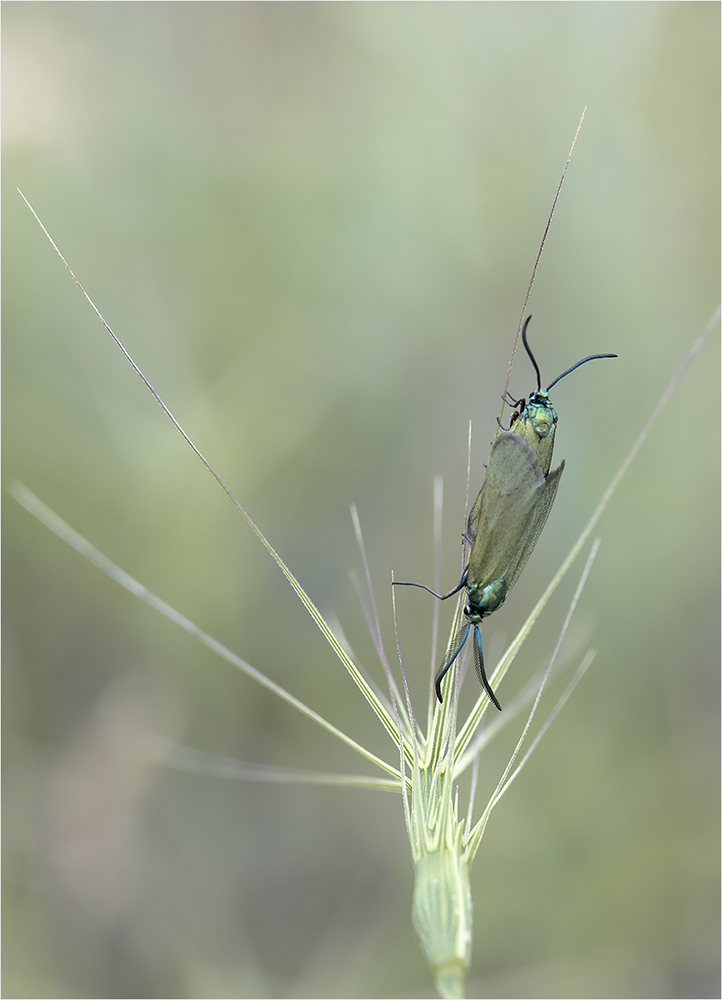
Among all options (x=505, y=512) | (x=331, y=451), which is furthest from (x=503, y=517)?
(x=331, y=451)

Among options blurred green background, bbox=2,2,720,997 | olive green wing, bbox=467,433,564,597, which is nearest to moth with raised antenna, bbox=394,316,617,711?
olive green wing, bbox=467,433,564,597

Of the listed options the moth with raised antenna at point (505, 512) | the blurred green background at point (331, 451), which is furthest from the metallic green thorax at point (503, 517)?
A: the blurred green background at point (331, 451)

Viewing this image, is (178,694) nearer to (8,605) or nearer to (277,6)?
(8,605)

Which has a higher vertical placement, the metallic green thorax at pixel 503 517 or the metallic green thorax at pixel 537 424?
the metallic green thorax at pixel 537 424

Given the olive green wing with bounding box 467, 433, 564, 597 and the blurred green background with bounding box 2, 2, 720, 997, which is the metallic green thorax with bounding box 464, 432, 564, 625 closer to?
the olive green wing with bounding box 467, 433, 564, 597

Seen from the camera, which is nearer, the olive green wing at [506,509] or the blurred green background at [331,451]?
the olive green wing at [506,509]

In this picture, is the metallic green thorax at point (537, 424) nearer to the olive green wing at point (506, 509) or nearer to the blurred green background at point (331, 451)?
the olive green wing at point (506, 509)

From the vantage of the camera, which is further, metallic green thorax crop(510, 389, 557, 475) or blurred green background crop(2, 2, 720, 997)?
blurred green background crop(2, 2, 720, 997)

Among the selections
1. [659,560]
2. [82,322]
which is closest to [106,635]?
[82,322]
